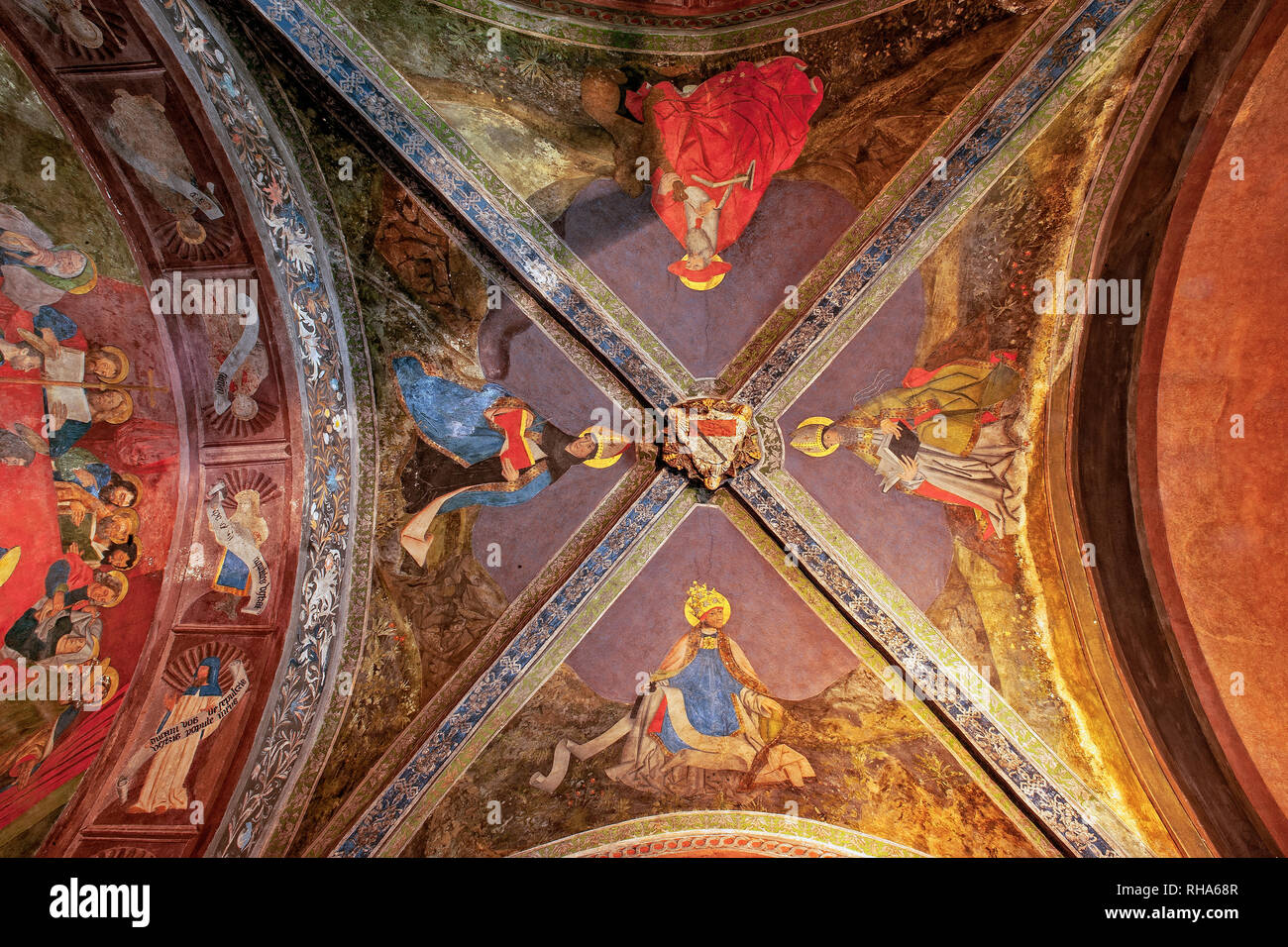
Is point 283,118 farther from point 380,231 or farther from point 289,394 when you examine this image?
point 289,394

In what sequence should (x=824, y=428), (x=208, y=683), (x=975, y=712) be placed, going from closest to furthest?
1. (x=208, y=683)
2. (x=975, y=712)
3. (x=824, y=428)

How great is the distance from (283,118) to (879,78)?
4.69m

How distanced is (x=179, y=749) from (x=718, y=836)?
493cm

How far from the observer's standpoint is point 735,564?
6.72 metres

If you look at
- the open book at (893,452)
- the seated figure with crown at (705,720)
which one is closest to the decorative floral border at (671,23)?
the open book at (893,452)

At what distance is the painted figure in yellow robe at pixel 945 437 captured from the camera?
19.7 feet

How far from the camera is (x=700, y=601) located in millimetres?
6758

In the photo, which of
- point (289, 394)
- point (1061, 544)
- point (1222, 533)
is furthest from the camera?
point (1061, 544)

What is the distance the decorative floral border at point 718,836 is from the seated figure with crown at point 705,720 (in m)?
0.43

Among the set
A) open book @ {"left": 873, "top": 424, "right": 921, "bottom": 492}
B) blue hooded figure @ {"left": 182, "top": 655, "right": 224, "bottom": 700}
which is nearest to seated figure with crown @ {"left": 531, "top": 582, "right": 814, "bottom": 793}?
open book @ {"left": 873, "top": 424, "right": 921, "bottom": 492}

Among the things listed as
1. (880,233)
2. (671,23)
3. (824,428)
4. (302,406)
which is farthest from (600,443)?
(671,23)

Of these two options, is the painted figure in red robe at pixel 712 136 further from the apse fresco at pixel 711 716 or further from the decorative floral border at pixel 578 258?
the apse fresco at pixel 711 716

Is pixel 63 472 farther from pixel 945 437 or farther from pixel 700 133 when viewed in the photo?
pixel 945 437
